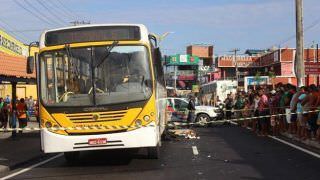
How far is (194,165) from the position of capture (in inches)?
499

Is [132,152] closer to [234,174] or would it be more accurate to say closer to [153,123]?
[153,123]

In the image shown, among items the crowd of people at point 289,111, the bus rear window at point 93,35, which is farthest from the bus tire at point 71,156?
the crowd of people at point 289,111

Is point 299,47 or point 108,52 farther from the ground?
point 299,47

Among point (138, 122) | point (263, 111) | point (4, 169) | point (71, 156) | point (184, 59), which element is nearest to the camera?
point (138, 122)

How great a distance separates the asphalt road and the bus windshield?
1582 mm

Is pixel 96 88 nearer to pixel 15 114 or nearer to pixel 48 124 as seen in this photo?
pixel 48 124

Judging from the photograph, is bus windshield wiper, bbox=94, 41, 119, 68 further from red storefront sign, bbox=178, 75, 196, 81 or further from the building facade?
red storefront sign, bbox=178, 75, 196, 81

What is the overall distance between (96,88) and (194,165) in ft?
9.08

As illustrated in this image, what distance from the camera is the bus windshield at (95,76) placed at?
1234 centimetres

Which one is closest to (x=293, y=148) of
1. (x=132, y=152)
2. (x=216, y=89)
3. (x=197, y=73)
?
(x=132, y=152)

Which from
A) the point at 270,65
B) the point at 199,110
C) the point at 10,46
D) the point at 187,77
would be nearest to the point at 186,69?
the point at 187,77

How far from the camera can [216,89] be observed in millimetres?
58938

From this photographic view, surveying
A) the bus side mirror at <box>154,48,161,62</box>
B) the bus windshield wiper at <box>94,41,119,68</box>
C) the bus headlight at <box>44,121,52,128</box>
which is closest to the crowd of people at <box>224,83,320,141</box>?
the bus side mirror at <box>154,48,161,62</box>

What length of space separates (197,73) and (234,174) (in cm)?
11096
